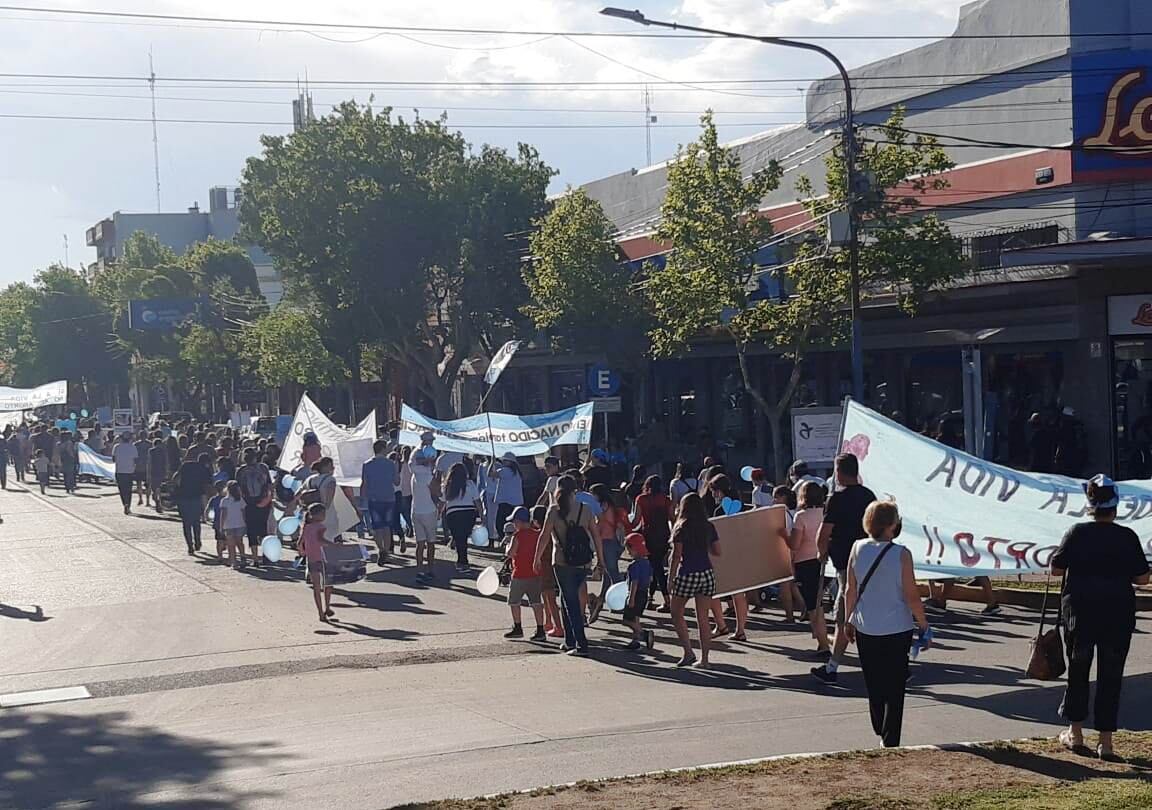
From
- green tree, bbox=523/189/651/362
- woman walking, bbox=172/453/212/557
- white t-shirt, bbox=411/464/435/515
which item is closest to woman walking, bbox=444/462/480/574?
white t-shirt, bbox=411/464/435/515

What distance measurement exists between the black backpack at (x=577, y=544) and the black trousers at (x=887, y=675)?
4894 millimetres

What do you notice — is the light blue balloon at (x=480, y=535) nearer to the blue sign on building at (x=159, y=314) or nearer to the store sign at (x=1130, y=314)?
the store sign at (x=1130, y=314)

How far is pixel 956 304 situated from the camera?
27.6 meters

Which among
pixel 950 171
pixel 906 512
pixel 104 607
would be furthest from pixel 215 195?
pixel 906 512

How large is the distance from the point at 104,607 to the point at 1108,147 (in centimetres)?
1809

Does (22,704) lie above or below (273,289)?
below

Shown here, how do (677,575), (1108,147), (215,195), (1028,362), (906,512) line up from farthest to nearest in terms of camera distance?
(215,195)
(1028,362)
(1108,147)
(677,575)
(906,512)

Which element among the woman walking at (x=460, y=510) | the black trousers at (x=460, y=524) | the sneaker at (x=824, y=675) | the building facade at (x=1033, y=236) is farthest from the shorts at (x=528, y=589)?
the building facade at (x=1033, y=236)

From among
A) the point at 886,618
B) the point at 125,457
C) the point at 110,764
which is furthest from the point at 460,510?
the point at 125,457

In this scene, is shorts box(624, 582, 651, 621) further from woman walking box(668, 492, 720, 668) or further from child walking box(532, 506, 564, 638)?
woman walking box(668, 492, 720, 668)

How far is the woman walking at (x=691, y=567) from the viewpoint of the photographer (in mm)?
12281

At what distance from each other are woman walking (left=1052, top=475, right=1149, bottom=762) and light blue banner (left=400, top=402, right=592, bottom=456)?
13.2 m

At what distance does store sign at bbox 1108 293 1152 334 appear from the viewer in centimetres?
2472

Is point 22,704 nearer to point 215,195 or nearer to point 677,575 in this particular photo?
point 677,575
